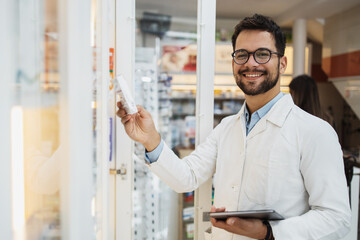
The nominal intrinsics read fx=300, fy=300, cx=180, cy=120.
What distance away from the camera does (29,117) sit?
1.88ft

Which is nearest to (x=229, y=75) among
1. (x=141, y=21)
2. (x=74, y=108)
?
(x=141, y=21)

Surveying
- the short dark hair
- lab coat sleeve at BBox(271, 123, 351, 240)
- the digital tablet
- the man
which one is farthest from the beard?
the digital tablet

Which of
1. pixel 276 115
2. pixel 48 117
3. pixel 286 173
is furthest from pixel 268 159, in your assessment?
pixel 48 117

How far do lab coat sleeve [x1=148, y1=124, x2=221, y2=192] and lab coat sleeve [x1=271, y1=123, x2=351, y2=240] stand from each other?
48 centimetres

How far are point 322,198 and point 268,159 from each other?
26cm

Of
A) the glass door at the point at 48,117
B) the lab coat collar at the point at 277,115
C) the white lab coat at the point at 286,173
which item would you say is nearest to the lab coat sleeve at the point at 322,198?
the white lab coat at the point at 286,173

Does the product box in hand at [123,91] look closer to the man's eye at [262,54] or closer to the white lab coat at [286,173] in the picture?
the white lab coat at [286,173]

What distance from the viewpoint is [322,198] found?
1.23 m

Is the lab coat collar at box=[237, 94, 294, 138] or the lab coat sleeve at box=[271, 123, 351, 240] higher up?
the lab coat collar at box=[237, 94, 294, 138]

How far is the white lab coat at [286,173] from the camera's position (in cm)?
124

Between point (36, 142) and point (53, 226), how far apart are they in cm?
19

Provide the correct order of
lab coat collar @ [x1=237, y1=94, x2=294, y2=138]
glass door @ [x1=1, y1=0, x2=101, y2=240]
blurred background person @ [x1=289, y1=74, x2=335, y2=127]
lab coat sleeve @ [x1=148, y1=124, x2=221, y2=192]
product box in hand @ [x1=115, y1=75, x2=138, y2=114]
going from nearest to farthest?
glass door @ [x1=1, y1=0, x2=101, y2=240], product box in hand @ [x1=115, y1=75, x2=138, y2=114], lab coat collar @ [x1=237, y1=94, x2=294, y2=138], lab coat sleeve @ [x1=148, y1=124, x2=221, y2=192], blurred background person @ [x1=289, y1=74, x2=335, y2=127]

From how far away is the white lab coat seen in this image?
124 centimetres

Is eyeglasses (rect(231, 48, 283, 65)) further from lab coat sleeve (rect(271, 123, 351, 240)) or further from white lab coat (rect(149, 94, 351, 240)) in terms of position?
lab coat sleeve (rect(271, 123, 351, 240))
